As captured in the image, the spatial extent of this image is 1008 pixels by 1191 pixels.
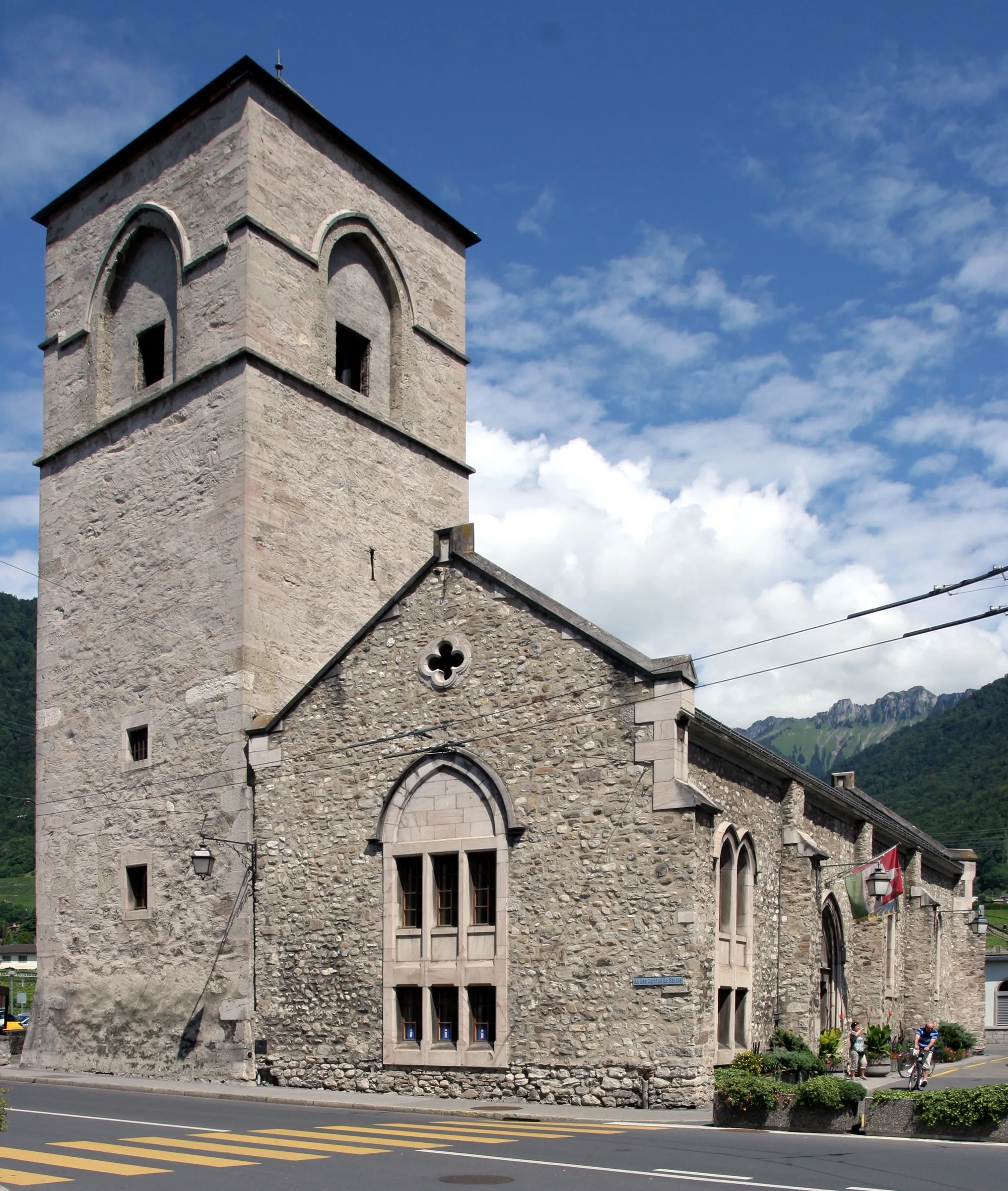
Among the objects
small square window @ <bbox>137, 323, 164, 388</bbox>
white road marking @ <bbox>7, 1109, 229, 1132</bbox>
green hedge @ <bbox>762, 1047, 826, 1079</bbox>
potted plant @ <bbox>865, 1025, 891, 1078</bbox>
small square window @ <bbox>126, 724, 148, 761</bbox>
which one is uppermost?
small square window @ <bbox>137, 323, 164, 388</bbox>

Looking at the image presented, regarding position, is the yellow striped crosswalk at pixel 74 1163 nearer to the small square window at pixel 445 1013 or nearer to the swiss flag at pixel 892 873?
the small square window at pixel 445 1013

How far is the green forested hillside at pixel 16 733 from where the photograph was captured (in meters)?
110

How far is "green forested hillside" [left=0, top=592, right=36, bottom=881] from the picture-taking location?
360 ft

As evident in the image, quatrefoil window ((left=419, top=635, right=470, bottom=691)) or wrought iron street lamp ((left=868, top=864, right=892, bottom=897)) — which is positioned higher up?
quatrefoil window ((left=419, top=635, right=470, bottom=691))

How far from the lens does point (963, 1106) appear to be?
14812 millimetres

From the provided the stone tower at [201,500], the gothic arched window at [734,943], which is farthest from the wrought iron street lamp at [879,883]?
the stone tower at [201,500]

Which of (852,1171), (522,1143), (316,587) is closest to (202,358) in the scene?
(316,587)

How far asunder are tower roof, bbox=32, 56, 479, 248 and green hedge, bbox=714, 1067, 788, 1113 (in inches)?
888

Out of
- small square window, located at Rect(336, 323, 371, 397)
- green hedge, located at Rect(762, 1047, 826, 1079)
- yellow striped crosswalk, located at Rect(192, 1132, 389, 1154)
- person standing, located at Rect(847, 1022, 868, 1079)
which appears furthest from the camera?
small square window, located at Rect(336, 323, 371, 397)

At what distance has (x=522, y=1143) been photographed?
14.6 metres

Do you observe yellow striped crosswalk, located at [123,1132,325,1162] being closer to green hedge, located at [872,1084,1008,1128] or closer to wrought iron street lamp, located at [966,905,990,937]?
green hedge, located at [872,1084,1008,1128]

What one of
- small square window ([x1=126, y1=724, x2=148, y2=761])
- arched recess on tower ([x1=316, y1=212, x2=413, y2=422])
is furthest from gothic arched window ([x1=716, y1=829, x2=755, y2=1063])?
arched recess on tower ([x1=316, y1=212, x2=413, y2=422])

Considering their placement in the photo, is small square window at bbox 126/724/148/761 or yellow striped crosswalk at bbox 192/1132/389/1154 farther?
small square window at bbox 126/724/148/761

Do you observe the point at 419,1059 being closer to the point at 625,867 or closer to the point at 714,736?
the point at 625,867
